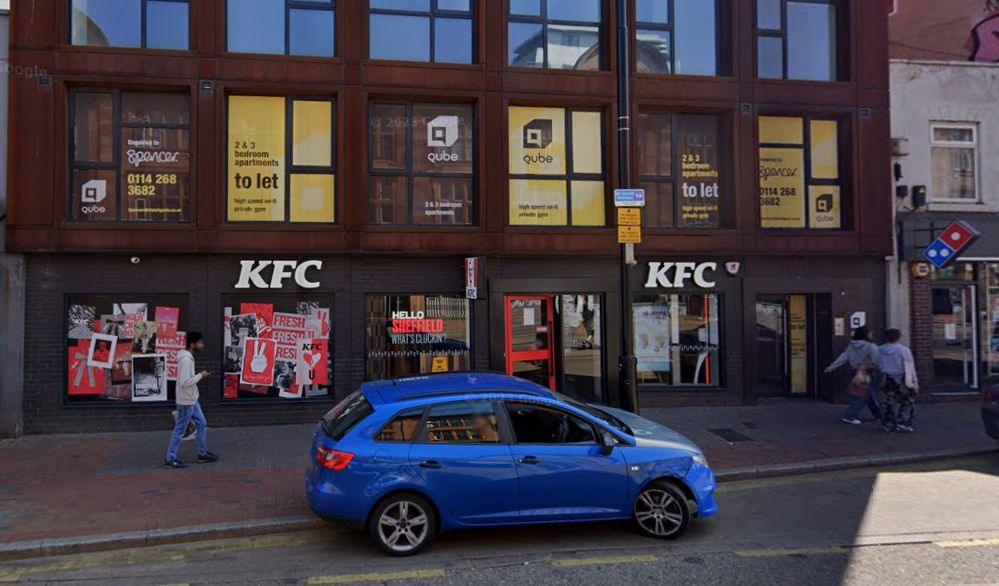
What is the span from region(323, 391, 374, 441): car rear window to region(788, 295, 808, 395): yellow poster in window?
33.1 ft

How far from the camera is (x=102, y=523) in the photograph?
6.48 meters

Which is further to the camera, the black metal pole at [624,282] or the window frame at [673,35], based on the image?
the window frame at [673,35]

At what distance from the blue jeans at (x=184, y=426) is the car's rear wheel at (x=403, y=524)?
414 cm

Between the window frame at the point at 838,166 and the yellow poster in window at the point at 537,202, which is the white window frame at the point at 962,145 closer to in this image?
the window frame at the point at 838,166

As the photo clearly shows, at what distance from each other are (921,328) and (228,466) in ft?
42.5

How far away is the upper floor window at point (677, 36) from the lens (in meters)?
12.9

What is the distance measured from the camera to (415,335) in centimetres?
1186

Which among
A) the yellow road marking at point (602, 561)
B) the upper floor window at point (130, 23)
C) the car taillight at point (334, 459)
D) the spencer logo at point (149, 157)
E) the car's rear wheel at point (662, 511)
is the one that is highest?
the upper floor window at point (130, 23)

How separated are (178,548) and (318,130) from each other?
7.63m

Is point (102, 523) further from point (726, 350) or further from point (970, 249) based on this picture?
point (970, 249)

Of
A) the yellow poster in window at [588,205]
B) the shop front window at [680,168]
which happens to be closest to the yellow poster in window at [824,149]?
the shop front window at [680,168]

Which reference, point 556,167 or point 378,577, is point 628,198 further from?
point 378,577

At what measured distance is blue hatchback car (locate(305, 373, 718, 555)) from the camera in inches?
222

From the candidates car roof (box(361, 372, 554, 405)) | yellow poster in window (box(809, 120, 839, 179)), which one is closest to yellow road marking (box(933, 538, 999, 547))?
car roof (box(361, 372, 554, 405))
